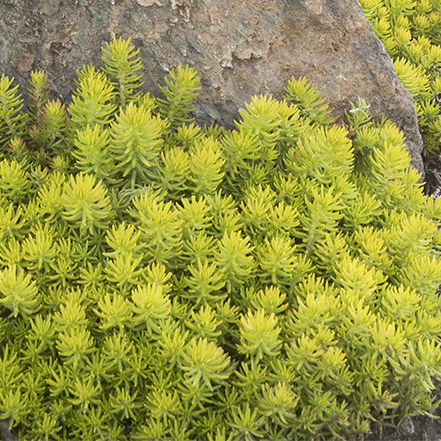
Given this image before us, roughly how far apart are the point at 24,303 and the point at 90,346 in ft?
1.05

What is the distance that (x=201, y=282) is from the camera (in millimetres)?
1979

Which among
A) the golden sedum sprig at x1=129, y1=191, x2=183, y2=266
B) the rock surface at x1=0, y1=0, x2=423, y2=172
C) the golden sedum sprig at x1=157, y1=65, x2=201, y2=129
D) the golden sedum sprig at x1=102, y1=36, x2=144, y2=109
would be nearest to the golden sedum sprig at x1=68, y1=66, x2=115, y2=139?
the golden sedum sprig at x1=102, y1=36, x2=144, y2=109

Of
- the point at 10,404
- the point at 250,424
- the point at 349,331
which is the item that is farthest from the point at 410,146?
the point at 10,404

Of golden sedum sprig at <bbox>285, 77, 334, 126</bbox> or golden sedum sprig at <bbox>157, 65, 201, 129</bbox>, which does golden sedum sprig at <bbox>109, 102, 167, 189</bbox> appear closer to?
golden sedum sprig at <bbox>157, 65, 201, 129</bbox>

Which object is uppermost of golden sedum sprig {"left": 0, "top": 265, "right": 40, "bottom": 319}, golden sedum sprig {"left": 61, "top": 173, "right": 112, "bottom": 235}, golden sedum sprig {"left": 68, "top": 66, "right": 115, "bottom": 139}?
golden sedum sprig {"left": 68, "top": 66, "right": 115, "bottom": 139}

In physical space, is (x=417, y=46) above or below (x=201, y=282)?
above

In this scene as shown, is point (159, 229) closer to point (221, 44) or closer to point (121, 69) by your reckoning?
point (121, 69)

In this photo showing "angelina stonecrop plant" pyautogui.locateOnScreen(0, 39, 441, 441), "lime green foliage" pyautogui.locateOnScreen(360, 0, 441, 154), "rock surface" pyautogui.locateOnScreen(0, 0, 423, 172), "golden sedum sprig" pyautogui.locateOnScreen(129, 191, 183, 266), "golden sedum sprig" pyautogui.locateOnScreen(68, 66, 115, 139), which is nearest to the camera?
"angelina stonecrop plant" pyautogui.locateOnScreen(0, 39, 441, 441)

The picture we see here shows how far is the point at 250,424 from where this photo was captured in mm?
1735

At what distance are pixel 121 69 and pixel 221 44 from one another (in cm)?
66

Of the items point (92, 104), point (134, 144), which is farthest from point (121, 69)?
point (134, 144)

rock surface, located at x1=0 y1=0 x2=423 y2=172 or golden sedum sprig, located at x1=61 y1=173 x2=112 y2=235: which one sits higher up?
rock surface, located at x1=0 y1=0 x2=423 y2=172

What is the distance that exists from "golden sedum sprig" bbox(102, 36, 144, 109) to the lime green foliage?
1.87 m

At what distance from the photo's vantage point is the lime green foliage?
3412 mm
